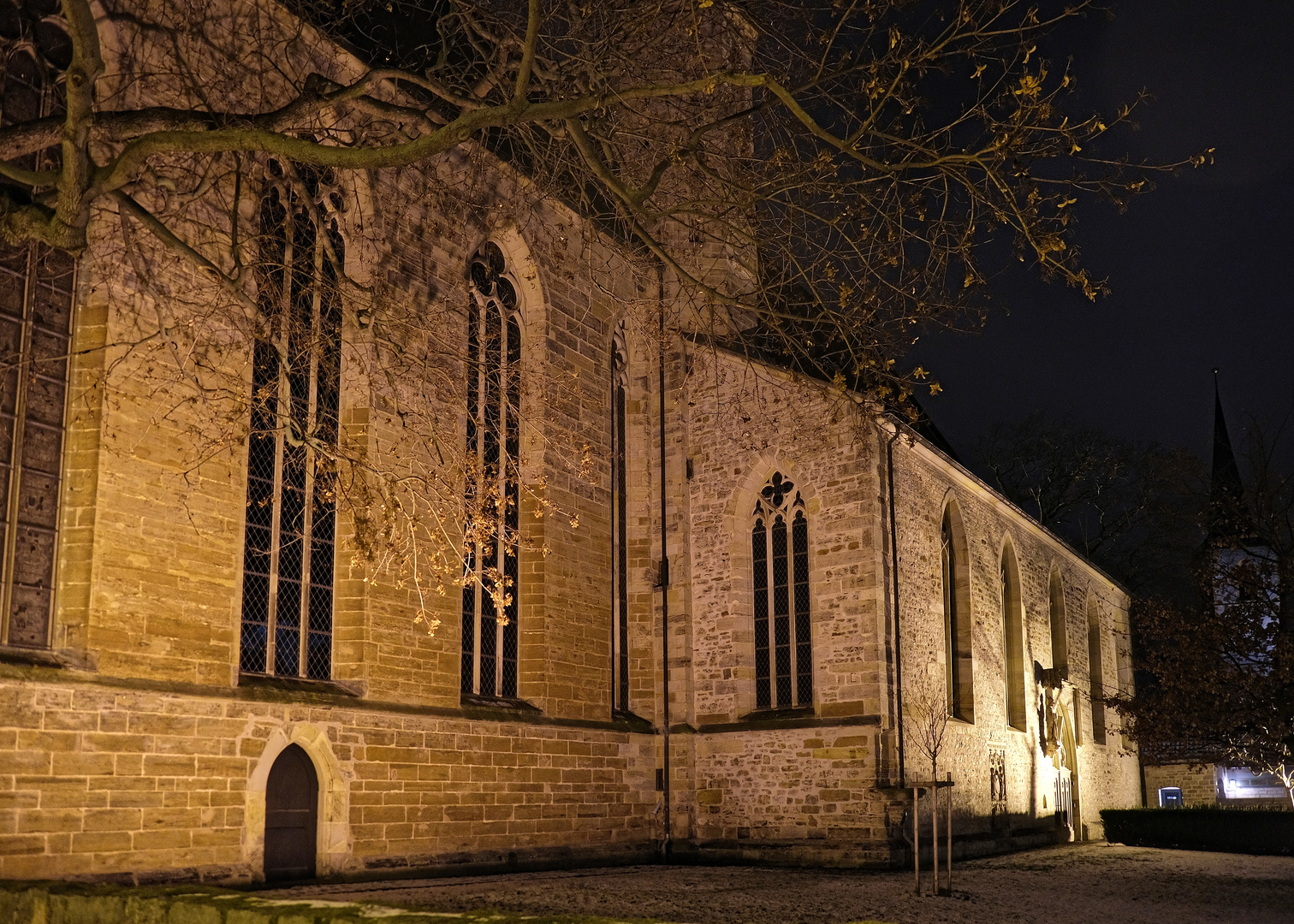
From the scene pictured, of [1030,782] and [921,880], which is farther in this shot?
[1030,782]

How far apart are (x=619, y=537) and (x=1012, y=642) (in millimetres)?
9644

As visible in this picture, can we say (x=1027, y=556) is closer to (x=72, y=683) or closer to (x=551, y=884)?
(x=551, y=884)

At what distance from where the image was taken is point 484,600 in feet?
50.1

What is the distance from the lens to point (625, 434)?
736 inches

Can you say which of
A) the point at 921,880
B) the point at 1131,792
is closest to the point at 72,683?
the point at 921,880

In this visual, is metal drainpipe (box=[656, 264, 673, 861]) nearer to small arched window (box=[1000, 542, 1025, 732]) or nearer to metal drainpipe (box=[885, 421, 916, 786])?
metal drainpipe (box=[885, 421, 916, 786])

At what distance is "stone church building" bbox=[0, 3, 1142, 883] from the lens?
10.2 m

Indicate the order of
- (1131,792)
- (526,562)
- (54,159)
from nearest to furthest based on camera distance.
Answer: (54,159) → (526,562) → (1131,792)

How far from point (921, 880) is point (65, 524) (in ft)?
33.4

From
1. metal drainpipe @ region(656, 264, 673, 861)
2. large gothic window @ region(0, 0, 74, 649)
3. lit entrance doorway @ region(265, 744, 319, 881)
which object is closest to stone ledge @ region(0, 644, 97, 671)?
large gothic window @ region(0, 0, 74, 649)

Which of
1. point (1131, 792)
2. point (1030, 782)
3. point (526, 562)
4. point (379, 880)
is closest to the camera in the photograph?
point (379, 880)

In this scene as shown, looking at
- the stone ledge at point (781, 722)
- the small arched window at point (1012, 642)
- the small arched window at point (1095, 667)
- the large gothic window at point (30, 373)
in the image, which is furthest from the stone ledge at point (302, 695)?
the small arched window at point (1095, 667)

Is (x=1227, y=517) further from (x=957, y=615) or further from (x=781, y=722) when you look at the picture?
(x=781, y=722)

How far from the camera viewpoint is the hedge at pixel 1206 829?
24172mm
